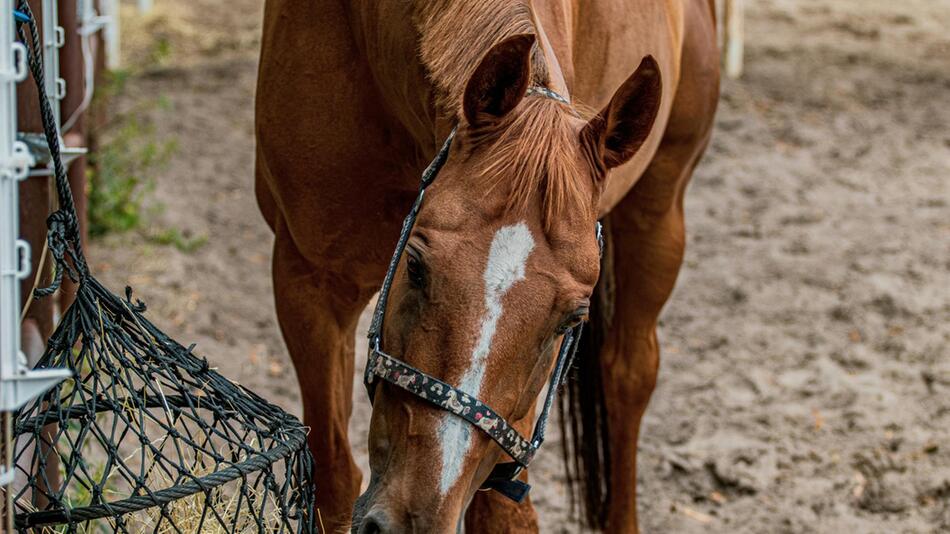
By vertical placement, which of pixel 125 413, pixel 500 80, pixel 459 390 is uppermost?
pixel 500 80

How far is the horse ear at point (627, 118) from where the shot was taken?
1814 millimetres

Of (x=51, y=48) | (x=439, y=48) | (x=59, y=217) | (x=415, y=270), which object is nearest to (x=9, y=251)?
(x=59, y=217)

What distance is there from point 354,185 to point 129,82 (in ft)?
17.5

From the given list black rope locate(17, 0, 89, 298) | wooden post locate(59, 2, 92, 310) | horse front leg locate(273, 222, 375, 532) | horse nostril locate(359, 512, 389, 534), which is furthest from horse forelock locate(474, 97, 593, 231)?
wooden post locate(59, 2, 92, 310)

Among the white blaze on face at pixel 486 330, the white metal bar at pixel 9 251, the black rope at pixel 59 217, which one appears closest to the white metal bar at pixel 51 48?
the black rope at pixel 59 217

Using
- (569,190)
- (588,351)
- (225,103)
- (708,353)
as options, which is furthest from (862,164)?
(569,190)

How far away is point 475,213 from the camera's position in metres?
1.70

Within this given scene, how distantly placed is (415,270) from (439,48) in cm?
52

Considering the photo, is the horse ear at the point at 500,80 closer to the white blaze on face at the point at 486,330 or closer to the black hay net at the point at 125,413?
the white blaze on face at the point at 486,330

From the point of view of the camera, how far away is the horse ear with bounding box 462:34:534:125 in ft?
5.80

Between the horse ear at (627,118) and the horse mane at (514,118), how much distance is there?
0.06 m

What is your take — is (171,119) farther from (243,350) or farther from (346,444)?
(346,444)

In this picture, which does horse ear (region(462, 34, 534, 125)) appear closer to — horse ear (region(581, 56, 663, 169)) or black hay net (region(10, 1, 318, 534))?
horse ear (region(581, 56, 663, 169))

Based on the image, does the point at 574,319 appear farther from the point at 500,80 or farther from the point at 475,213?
the point at 500,80
